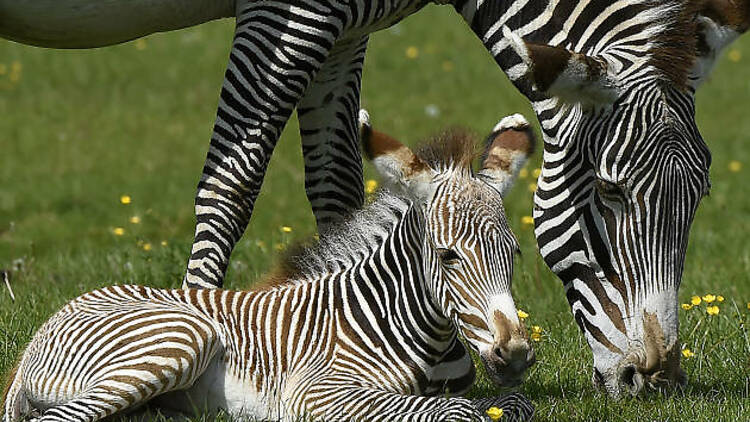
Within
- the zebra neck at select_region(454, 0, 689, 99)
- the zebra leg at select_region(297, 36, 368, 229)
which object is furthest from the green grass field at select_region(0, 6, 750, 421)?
the zebra neck at select_region(454, 0, 689, 99)

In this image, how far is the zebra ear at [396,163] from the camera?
522 cm

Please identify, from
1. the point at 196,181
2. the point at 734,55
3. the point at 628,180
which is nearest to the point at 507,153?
the point at 628,180

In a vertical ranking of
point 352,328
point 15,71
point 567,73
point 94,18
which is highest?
point 94,18

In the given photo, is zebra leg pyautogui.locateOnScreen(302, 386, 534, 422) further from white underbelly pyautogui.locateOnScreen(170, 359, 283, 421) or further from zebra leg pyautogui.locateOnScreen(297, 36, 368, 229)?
zebra leg pyautogui.locateOnScreen(297, 36, 368, 229)

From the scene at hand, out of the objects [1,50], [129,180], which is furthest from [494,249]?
[1,50]

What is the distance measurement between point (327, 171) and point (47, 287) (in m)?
2.64

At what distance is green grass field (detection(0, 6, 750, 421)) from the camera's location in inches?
269

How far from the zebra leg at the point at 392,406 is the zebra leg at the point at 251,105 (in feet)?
4.77

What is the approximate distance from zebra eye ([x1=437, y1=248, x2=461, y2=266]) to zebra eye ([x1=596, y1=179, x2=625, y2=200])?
894 mm

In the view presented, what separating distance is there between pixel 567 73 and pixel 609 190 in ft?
2.00

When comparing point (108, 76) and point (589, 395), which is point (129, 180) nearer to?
point (108, 76)

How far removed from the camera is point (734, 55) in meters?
20.7

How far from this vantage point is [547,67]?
5348 mm

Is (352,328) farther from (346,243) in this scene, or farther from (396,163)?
(396,163)
